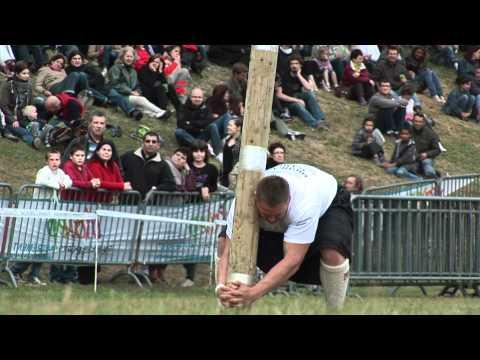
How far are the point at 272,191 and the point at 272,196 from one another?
0.13 feet

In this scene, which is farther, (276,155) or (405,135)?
(405,135)

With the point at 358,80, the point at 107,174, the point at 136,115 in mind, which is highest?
the point at 358,80

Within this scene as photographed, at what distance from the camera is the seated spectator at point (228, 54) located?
74.3ft

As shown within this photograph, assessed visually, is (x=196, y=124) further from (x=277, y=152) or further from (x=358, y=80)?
(x=358, y=80)

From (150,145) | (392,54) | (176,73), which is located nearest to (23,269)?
(150,145)

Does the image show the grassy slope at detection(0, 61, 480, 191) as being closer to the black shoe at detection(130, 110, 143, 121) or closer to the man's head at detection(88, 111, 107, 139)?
the black shoe at detection(130, 110, 143, 121)

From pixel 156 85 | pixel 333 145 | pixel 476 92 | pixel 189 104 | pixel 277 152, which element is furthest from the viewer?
pixel 476 92

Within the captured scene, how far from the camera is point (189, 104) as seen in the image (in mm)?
18859

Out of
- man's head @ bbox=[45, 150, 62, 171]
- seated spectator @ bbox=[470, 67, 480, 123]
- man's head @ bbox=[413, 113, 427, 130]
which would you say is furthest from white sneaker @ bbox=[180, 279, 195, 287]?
seated spectator @ bbox=[470, 67, 480, 123]

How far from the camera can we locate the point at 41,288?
12.5 meters

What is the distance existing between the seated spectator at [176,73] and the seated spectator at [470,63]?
8.33 metres

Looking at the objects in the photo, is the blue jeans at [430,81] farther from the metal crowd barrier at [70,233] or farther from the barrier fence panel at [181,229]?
the metal crowd barrier at [70,233]

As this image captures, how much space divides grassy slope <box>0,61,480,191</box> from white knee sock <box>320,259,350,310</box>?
9.16 meters
